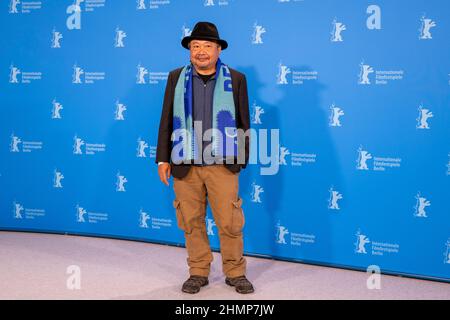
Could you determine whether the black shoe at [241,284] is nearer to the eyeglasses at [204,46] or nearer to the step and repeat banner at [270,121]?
the step and repeat banner at [270,121]

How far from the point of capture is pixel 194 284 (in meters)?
3.10

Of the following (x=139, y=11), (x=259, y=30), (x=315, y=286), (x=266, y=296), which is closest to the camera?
(x=266, y=296)

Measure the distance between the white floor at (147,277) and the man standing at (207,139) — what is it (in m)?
0.22

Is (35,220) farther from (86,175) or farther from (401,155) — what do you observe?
(401,155)

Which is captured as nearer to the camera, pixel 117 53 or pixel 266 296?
pixel 266 296

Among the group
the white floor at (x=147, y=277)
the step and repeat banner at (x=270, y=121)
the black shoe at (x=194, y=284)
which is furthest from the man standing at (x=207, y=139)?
the step and repeat banner at (x=270, y=121)

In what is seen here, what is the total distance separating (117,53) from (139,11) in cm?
39

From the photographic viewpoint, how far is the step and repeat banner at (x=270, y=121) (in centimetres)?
337

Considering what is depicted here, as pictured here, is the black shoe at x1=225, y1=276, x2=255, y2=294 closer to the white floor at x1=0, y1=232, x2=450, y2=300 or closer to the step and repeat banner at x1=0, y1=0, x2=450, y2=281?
the white floor at x1=0, y1=232, x2=450, y2=300

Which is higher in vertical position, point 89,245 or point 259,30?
point 259,30

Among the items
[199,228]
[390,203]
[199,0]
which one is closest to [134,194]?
[199,228]

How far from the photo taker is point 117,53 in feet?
13.9

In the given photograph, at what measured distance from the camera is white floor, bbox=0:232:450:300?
10.1 ft

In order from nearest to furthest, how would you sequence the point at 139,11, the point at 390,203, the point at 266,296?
the point at 266,296 < the point at 390,203 < the point at 139,11
